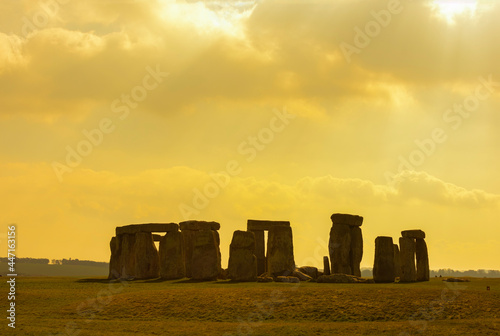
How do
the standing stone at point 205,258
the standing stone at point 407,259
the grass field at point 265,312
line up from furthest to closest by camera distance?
the standing stone at point 205,258 → the standing stone at point 407,259 → the grass field at point 265,312

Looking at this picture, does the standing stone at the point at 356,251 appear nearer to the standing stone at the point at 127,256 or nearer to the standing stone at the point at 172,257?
the standing stone at the point at 172,257

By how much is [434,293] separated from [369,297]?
3.04 m

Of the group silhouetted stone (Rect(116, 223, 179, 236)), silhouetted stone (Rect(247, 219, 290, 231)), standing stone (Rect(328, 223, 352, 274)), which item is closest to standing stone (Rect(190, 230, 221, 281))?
silhouetted stone (Rect(116, 223, 179, 236))

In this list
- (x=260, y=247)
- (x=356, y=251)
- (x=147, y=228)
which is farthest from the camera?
(x=260, y=247)

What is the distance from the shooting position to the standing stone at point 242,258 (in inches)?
1522

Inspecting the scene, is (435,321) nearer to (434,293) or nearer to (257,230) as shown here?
(434,293)

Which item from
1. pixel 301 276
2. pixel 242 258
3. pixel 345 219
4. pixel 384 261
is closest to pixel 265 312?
pixel 242 258

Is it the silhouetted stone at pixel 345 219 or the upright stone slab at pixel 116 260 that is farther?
the upright stone slab at pixel 116 260

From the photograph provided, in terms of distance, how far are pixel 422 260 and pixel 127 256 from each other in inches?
758

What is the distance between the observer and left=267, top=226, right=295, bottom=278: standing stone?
42.0 metres

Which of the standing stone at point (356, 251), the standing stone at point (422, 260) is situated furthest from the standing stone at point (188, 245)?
the standing stone at point (422, 260)

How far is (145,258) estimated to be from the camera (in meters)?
45.2

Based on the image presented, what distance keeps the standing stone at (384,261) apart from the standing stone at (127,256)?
1622 centimetres

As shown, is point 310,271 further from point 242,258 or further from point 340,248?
point 242,258
